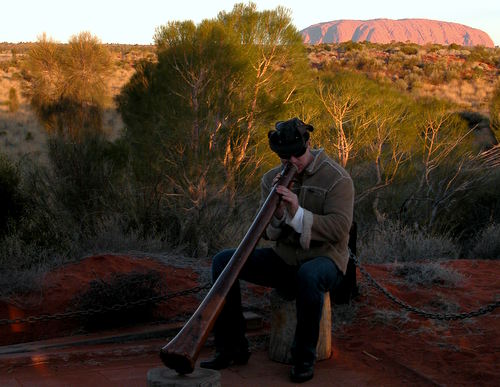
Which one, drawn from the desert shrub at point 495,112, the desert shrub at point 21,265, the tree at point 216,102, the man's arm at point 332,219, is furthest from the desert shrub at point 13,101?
the man's arm at point 332,219

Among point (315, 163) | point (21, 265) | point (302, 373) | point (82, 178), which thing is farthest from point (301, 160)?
point (82, 178)

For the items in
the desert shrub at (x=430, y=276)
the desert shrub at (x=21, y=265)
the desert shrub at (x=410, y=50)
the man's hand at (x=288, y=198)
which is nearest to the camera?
the man's hand at (x=288, y=198)

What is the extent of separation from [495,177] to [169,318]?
11.8 metres

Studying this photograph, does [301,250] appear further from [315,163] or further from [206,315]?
[206,315]

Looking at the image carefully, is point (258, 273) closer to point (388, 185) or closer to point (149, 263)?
point (149, 263)

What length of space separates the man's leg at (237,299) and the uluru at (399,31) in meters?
115

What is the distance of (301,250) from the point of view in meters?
4.30

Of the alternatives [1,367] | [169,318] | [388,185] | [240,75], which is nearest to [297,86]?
[240,75]

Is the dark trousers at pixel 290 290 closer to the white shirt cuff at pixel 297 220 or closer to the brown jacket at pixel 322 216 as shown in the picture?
the brown jacket at pixel 322 216

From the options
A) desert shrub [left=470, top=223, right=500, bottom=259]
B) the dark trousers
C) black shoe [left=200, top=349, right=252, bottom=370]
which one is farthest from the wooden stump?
desert shrub [left=470, top=223, right=500, bottom=259]

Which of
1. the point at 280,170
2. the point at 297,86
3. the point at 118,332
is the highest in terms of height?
the point at 297,86

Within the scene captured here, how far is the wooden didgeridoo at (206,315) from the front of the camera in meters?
3.11

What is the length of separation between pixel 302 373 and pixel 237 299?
66 cm

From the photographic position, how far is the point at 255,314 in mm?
5363
